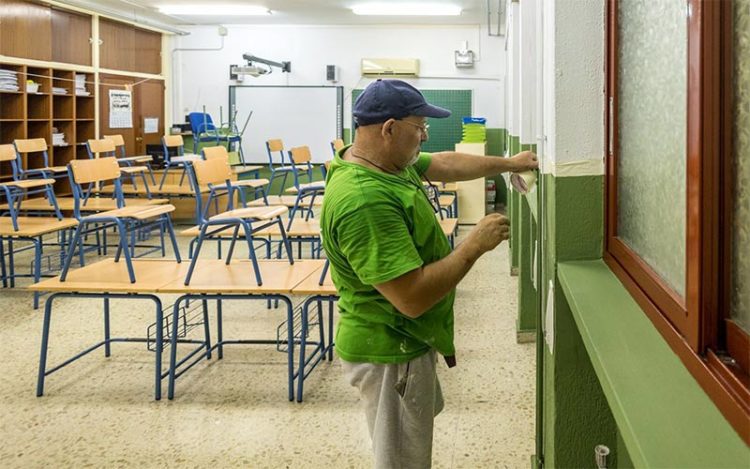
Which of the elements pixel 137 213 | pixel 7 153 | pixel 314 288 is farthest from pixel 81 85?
pixel 314 288

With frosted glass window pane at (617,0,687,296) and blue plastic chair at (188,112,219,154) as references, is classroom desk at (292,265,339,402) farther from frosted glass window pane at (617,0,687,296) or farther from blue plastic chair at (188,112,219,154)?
blue plastic chair at (188,112,219,154)

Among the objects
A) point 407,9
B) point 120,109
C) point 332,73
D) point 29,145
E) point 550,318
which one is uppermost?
point 407,9

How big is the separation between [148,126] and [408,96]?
9404 millimetres

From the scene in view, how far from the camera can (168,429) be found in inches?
120

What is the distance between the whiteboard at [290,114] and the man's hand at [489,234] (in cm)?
893

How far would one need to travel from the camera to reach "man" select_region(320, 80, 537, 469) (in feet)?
5.40

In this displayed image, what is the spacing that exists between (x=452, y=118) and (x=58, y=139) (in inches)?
204

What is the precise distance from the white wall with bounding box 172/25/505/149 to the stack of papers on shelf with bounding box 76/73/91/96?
1.96 metres

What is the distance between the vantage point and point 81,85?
9094 mm

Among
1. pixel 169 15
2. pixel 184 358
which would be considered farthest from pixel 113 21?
pixel 184 358

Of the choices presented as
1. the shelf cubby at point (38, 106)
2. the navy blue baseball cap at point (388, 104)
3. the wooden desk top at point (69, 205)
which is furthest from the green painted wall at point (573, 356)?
the shelf cubby at point (38, 106)

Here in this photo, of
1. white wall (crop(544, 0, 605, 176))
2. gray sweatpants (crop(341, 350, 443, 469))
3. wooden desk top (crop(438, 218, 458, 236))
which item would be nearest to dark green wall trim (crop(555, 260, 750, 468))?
white wall (crop(544, 0, 605, 176))

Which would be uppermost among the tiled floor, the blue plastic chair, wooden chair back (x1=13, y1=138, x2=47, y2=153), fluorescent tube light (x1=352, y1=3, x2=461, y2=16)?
fluorescent tube light (x1=352, y1=3, x2=461, y2=16)

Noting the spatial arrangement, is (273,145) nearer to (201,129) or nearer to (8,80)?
(201,129)
